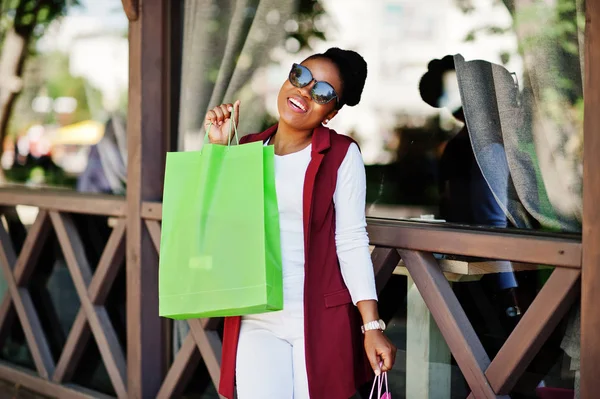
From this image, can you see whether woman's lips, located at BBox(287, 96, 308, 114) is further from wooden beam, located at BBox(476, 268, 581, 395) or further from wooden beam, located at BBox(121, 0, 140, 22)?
wooden beam, located at BBox(121, 0, 140, 22)

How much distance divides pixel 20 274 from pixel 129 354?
3.49 feet

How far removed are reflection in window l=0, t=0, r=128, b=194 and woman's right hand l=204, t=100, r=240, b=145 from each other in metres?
1.84

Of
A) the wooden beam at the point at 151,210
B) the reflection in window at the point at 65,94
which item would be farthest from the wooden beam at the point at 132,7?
the wooden beam at the point at 151,210

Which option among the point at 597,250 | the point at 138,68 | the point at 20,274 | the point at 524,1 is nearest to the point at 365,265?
the point at 597,250

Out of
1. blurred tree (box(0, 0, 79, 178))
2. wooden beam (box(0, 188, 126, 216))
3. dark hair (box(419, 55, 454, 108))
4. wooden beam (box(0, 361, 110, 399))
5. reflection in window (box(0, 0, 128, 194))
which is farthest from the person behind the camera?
blurred tree (box(0, 0, 79, 178))

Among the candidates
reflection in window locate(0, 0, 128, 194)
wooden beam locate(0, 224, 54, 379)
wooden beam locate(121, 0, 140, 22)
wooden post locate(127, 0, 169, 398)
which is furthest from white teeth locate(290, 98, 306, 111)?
wooden beam locate(0, 224, 54, 379)

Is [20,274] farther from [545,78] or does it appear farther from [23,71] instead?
[545,78]

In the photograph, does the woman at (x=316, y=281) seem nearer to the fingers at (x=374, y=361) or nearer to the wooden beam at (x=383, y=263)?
the fingers at (x=374, y=361)

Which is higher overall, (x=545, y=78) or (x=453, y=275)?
(x=545, y=78)

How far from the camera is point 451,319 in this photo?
294 cm

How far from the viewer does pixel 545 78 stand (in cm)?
286

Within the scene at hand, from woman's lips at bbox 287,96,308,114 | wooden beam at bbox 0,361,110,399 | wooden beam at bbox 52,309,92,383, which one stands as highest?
woman's lips at bbox 287,96,308,114

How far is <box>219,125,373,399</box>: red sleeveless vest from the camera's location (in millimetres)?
2541

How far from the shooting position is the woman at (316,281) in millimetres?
2529
